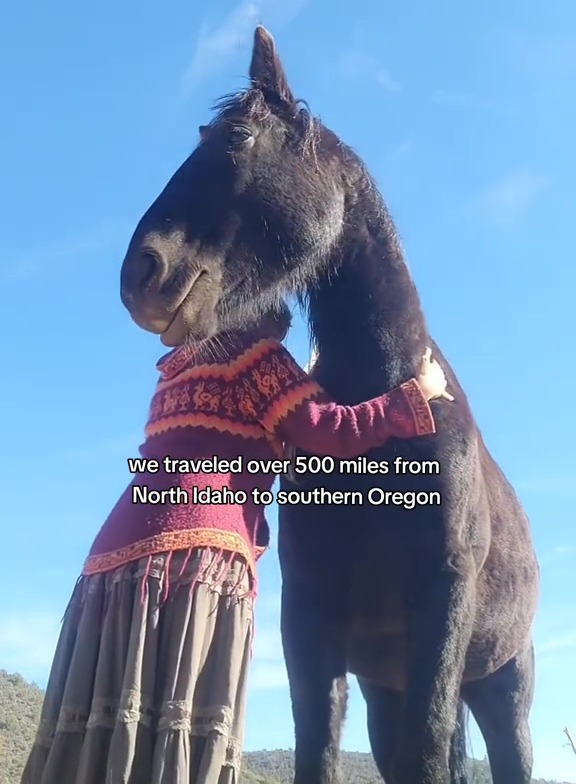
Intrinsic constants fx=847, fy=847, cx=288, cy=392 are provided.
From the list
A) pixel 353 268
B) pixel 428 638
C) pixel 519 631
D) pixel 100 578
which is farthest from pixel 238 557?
pixel 519 631

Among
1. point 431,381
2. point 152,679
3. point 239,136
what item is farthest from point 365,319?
point 152,679

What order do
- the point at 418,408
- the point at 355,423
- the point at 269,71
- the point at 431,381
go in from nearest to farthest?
the point at 355,423 → the point at 418,408 → the point at 431,381 → the point at 269,71

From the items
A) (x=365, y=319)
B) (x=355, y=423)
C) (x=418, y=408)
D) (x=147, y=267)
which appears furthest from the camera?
(x=365, y=319)

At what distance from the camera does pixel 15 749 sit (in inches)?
697

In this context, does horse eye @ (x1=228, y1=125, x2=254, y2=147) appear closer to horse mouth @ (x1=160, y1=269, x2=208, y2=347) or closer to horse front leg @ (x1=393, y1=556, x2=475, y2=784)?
horse mouth @ (x1=160, y1=269, x2=208, y2=347)

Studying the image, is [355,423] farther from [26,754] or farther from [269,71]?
[26,754]

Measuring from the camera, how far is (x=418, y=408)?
8.57ft

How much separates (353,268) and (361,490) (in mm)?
817

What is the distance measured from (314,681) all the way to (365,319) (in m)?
1.27

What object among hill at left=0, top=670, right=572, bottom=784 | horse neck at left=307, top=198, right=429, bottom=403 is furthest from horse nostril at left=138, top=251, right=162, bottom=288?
hill at left=0, top=670, right=572, bottom=784

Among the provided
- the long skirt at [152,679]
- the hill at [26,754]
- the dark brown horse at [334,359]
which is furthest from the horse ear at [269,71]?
the hill at [26,754]

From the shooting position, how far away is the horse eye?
2844mm

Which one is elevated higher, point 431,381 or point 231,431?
point 431,381

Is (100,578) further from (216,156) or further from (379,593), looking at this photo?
(216,156)
